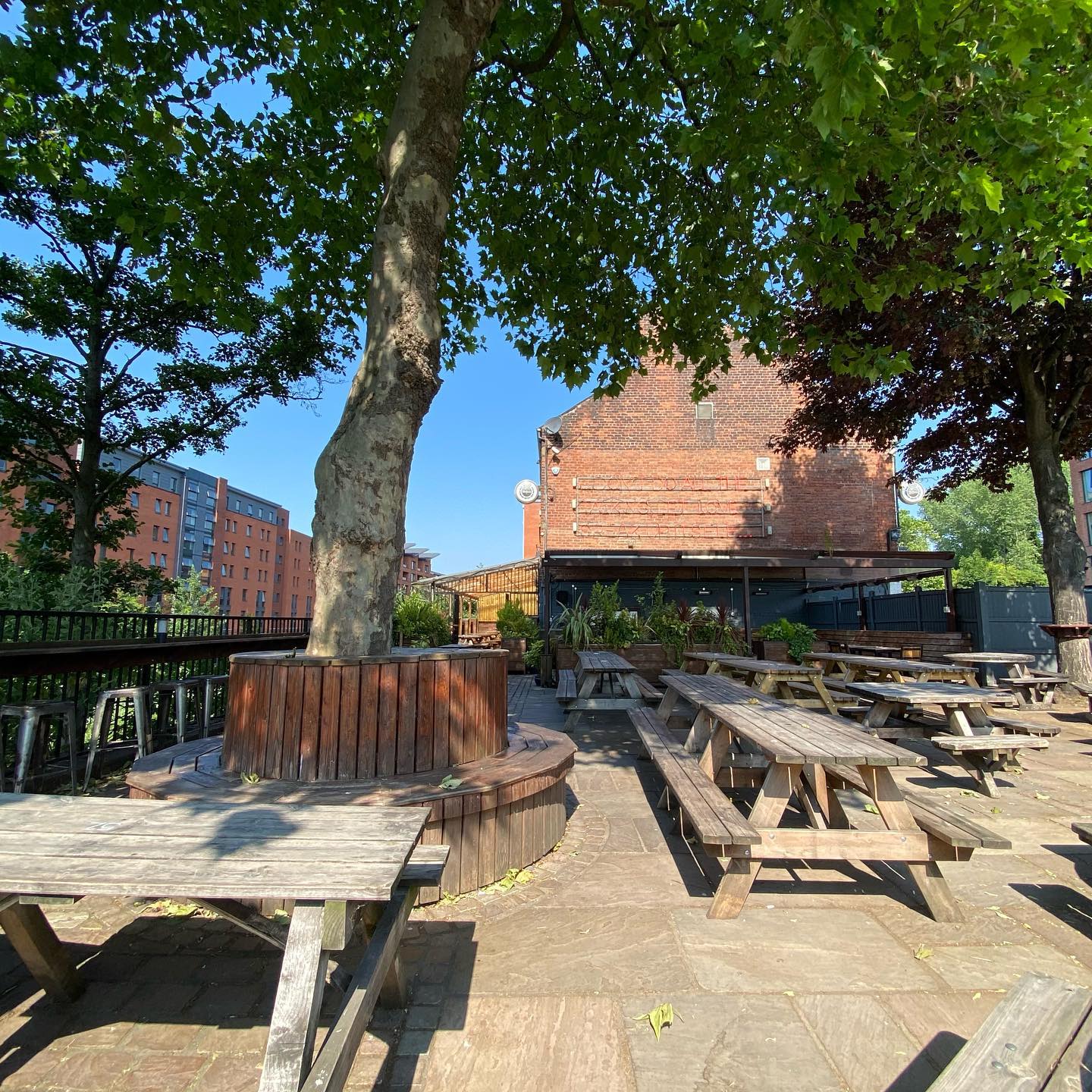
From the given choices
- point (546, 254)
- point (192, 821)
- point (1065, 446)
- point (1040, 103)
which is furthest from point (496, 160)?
point (1065, 446)

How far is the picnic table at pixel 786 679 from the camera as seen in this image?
254 inches

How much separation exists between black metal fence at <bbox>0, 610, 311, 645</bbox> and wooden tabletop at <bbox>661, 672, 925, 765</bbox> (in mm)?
4224

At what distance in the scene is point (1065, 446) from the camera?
A: 428 inches

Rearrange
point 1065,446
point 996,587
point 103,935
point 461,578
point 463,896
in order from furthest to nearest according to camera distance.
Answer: point 461,578, point 996,587, point 1065,446, point 463,896, point 103,935

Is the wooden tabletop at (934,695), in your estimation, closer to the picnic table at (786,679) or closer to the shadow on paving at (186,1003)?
the picnic table at (786,679)

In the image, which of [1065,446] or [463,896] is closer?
[463,896]

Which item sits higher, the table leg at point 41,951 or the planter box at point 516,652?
the planter box at point 516,652

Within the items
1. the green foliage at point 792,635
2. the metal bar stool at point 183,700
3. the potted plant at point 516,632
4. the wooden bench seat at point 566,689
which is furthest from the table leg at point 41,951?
the green foliage at point 792,635

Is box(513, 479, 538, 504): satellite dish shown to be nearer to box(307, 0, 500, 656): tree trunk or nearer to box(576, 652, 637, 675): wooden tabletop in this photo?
box(576, 652, 637, 675): wooden tabletop

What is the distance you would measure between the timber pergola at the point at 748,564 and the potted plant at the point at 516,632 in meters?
1.35

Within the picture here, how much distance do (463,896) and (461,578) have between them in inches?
711

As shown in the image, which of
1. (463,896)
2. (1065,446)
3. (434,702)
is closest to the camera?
(463,896)

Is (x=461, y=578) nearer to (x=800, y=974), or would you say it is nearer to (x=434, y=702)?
(x=434, y=702)

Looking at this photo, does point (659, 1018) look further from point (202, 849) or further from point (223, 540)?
point (223, 540)
